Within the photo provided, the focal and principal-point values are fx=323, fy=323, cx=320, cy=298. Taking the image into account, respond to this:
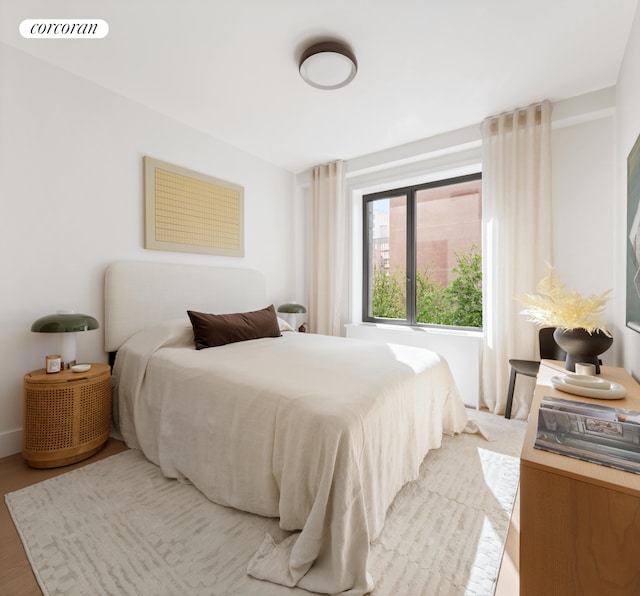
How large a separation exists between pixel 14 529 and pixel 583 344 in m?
2.87

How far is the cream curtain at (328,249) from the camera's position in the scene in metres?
3.89

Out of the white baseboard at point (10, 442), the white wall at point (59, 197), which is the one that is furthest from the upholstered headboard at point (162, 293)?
the white baseboard at point (10, 442)

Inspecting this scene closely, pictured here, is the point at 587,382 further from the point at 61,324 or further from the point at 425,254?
the point at 61,324

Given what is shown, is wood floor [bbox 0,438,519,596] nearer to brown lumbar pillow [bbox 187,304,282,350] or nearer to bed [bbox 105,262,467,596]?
bed [bbox 105,262,467,596]

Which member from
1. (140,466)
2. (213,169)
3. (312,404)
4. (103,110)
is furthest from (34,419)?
(213,169)

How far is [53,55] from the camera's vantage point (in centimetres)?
215

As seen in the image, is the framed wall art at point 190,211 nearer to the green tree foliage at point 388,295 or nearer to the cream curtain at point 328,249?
the cream curtain at point 328,249

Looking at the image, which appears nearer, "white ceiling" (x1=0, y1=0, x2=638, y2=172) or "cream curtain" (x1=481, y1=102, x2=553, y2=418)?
"white ceiling" (x1=0, y1=0, x2=638, y2=172)

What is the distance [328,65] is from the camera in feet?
6.85

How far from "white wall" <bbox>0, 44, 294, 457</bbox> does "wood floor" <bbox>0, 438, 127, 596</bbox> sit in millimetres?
290

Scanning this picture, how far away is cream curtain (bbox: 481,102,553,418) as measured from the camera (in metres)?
2.66

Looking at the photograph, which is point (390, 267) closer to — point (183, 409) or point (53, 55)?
point (183, 409)

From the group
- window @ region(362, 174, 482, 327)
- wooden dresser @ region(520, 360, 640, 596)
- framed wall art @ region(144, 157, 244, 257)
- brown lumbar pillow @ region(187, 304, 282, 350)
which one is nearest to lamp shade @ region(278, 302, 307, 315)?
brown lumbar pillow @ region(187, 304, 282, 350)

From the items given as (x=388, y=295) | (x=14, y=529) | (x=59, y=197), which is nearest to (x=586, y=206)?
(x=388, y=295)
